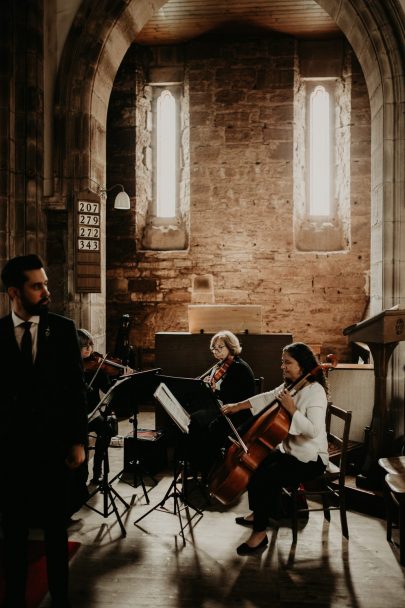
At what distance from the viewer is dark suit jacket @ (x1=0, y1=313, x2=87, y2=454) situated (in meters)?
2.57

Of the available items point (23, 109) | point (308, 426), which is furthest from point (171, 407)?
point (23, 109)

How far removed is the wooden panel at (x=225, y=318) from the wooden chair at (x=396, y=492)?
271cm

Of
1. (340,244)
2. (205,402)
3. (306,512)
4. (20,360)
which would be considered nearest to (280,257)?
(340,244)

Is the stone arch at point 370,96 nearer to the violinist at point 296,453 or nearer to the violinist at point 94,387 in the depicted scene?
the violinist at point 94,387

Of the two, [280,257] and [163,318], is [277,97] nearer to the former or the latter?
[280,257]

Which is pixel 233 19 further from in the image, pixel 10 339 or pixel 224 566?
pixel 224 566

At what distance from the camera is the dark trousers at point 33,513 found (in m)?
2.55

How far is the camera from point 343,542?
3.75 meters

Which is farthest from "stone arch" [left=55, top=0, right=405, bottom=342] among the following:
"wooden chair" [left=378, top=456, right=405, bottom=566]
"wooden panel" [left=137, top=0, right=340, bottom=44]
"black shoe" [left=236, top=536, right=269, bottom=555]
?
"black shoe" [left=236, top=536, right=269, bottom=555]

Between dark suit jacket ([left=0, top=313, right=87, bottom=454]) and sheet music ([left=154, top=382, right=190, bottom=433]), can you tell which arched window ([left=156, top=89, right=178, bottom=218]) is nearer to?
sheet music ([left=154, top=382, right=190, bottom=433])

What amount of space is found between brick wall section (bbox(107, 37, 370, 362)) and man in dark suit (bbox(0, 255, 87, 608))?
6.53 m

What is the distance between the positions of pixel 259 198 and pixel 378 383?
5261 millimetres

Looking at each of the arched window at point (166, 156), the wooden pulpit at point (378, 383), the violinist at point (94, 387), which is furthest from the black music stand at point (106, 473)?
the arched window at point (166, 156)

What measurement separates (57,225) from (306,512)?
3.72 m
